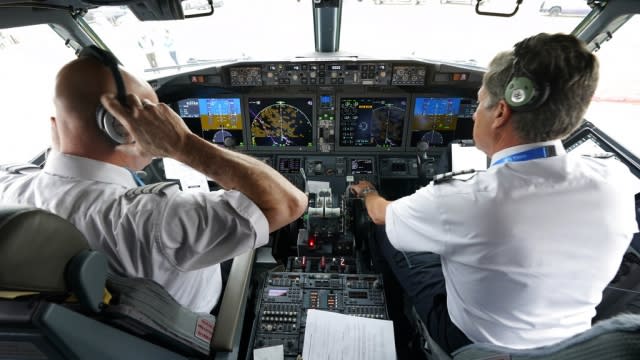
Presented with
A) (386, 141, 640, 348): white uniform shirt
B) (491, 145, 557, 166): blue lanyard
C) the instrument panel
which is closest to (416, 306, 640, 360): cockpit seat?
(386, 141, 640, 348): white uniform shirt

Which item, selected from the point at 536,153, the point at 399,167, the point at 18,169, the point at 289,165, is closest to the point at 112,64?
the point at 18,169

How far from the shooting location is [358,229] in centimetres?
238

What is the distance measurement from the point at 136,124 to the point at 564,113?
1.22 m

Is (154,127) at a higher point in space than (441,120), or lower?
higher

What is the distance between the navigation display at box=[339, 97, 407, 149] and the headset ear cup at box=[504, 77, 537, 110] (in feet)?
4.64

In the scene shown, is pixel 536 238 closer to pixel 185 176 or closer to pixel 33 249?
pixel 33 249

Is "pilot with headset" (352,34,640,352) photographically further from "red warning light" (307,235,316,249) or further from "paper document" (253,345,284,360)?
"red warning light" (307,235,316,249)

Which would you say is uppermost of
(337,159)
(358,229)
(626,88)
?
(626,88)

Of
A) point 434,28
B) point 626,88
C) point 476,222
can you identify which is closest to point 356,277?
point 476,222

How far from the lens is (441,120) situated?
98.7 inches

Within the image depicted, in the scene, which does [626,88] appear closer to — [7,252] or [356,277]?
[356,277]

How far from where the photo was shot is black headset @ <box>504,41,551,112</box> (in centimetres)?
100

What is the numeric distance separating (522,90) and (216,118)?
6.80 ft

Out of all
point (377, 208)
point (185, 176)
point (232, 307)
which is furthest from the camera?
point (185, 176)
